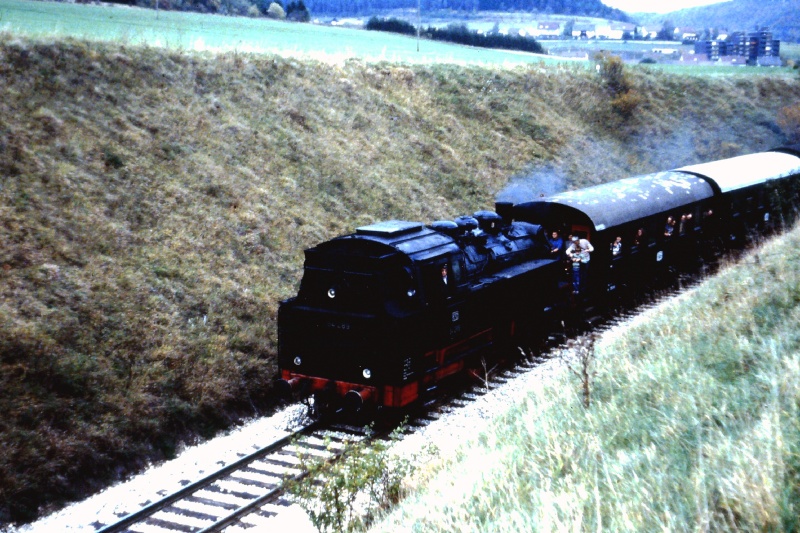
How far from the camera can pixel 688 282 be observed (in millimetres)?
21828

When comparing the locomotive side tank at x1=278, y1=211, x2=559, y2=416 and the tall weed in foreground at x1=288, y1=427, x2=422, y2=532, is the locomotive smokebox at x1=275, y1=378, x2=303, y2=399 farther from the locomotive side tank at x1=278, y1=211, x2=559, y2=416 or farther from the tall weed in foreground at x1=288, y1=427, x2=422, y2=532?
the tall weed in foreground at x1=288, y1=427, x2=422, y2=532

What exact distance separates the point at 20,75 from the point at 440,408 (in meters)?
12.5

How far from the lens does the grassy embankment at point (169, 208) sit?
11.4m

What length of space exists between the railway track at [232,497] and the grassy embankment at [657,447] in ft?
7.19

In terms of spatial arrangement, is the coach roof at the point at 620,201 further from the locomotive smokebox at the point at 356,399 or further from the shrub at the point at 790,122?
the shrub at the point at 790,122

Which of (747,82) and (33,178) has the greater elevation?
(747,82)

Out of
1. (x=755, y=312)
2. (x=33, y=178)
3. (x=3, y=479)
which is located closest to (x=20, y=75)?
(x=33, y=178)

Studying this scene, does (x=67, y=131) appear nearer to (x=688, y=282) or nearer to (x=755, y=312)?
(x=755, y=312)

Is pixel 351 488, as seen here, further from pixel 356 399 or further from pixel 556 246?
pixel 556 246

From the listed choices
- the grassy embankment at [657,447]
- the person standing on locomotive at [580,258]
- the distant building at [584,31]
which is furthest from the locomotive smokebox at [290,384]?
the distant building at [584,31]

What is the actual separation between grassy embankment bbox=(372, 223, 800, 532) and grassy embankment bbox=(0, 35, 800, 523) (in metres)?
5.46

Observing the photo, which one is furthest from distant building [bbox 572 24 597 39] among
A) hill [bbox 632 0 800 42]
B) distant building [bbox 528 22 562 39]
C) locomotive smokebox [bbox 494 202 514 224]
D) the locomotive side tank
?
the locomotive side tank

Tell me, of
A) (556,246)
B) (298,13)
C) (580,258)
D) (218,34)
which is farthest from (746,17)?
(556,246)

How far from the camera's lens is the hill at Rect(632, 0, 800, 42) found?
115244mm
